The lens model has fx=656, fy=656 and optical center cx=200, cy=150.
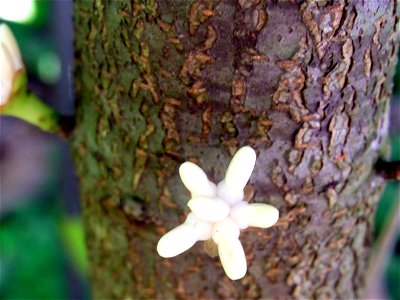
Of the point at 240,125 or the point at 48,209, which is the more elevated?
the point at 240,125

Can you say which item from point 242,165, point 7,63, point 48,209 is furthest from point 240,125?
point 48,209

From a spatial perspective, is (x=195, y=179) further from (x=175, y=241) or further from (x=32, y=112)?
(x=32, y=112)

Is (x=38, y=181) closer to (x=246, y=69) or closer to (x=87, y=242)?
(x=87, y=242)

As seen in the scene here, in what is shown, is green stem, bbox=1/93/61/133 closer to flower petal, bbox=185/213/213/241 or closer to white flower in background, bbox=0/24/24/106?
white flower in background, bbox=0/24/24/106

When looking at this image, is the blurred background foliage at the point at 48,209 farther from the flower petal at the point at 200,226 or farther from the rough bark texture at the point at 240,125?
the flower petal at the point at 200,226

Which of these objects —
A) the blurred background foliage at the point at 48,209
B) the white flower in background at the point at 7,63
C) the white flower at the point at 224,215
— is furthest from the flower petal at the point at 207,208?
the blurred background foliage at the point at 48,209

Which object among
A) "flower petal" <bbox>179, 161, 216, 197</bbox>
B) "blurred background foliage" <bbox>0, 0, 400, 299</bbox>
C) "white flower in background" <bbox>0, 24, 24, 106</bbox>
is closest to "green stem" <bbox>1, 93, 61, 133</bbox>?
"white flower in background" <bbox>0, 24, 24, 106</bbox>
